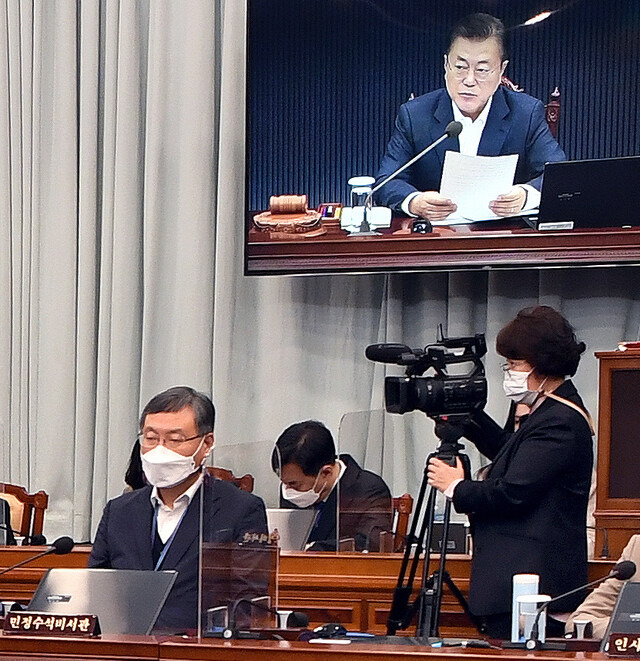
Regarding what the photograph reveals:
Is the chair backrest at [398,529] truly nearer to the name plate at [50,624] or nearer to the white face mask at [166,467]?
the white face mask at [166,467]

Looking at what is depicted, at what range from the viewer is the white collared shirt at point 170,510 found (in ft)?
11.6

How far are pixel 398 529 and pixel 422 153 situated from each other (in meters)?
1.88

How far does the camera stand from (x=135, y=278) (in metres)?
6.50

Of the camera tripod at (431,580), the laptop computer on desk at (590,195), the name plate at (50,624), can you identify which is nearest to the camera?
the name plate at (50,624)

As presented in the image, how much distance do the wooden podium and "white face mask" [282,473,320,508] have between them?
85 cm

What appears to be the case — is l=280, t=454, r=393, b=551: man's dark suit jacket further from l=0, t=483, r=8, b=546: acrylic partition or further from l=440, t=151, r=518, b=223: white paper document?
l=440, t=151, r=518, b=223: white paper document

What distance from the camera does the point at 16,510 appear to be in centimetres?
517

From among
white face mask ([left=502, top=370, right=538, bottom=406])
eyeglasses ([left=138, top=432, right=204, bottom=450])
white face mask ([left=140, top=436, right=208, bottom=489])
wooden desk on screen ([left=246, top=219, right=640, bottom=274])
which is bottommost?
white face mask ([left=140, top=436, right=208, bottom=489])

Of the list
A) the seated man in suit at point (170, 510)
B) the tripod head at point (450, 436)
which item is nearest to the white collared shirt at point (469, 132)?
the tripod head at point (450, 436)

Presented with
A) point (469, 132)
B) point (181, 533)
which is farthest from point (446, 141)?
point (181, 533)

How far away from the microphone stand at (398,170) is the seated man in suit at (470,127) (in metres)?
0.02

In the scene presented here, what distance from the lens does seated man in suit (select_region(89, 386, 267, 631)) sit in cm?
338

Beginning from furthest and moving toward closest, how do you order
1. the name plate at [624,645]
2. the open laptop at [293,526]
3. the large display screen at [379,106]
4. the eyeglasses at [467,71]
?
the eyeglasses at [467,71] → the large display screen at [379,106] → the open laptop at [293,526] → the name plate at [624,645]

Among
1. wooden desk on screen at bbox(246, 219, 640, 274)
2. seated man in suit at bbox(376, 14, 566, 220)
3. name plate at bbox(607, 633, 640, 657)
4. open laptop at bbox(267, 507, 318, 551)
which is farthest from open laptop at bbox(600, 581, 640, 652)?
seated man in suit at bbox(376, 14, 566, 220)
